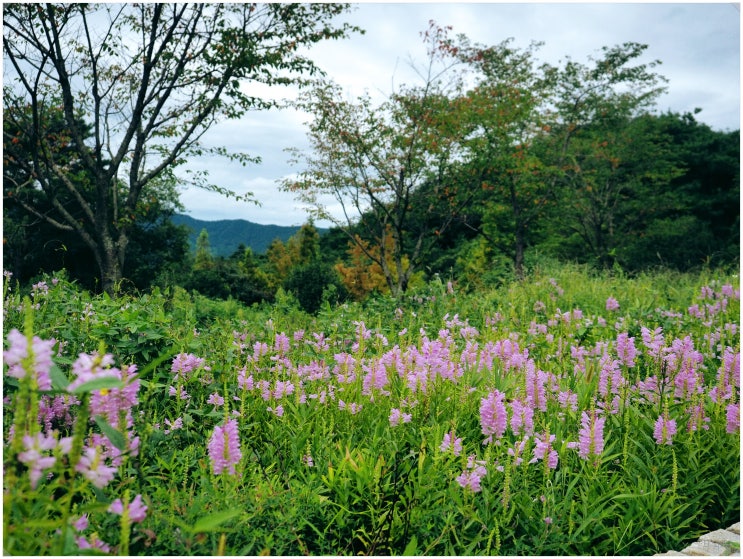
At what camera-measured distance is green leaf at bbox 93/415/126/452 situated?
1.48 m

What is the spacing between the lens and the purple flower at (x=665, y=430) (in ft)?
9.03

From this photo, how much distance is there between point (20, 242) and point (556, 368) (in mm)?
11439

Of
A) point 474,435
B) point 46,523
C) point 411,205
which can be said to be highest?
point 411,205

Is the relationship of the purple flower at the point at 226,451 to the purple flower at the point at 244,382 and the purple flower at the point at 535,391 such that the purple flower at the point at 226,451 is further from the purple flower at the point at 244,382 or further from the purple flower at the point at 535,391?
the purple flower at the point at 535,391

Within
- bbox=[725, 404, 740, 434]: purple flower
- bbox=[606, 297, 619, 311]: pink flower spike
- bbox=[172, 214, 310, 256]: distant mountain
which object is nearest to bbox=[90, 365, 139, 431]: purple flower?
bbox=[725, 404, 740, 434]: purple flower

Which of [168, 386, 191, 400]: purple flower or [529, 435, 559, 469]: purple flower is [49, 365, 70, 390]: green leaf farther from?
[529, 435, 559, 469]: purple flower

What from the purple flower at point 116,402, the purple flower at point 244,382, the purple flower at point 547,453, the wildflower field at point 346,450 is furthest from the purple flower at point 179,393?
the purple flower at point 547,453

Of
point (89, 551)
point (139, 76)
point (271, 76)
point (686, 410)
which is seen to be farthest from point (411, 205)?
point (89, 551)

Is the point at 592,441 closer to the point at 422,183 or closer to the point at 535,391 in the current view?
the point at 535,391

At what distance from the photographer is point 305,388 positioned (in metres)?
3.64

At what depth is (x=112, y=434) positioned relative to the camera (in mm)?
1490

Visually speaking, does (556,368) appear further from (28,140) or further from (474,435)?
(28,140)

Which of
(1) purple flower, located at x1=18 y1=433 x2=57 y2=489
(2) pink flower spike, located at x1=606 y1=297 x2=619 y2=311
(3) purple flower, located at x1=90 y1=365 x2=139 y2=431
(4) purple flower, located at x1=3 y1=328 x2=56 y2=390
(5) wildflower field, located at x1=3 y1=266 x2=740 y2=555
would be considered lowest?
(5) wildflower field, located at x1=3 y1=266 x2=740 y2=555

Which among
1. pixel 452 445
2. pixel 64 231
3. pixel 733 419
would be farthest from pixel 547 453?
pixel 64 231
